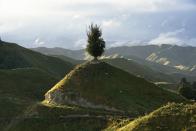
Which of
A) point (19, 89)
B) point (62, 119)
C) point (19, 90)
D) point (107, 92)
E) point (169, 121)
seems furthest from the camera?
point (19, 89)

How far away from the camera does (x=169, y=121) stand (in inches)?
2498

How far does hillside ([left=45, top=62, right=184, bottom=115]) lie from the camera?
323 ft

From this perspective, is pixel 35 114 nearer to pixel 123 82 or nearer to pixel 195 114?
pixel 123 82

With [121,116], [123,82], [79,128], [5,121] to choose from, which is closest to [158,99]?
[123,82]

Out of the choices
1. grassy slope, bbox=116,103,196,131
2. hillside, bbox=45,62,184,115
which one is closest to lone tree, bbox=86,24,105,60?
hillside, bbox=45,62,184,115

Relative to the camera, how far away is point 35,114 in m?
96.1

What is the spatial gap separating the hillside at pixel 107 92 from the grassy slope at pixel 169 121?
27.7 metres

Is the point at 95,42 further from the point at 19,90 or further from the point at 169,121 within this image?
the point at 169,121

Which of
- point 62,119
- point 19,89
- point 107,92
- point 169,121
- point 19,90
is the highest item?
point 19,89

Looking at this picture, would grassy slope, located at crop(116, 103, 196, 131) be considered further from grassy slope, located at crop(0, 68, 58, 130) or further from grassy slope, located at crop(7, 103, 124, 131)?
grassy slope, located at crop(0, 68, 58, 130)

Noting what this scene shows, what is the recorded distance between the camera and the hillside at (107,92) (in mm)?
98562

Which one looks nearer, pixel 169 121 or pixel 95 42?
pixel 169 121

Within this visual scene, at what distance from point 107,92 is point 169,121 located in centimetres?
4060

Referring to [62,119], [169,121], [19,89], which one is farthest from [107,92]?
[169,121]
